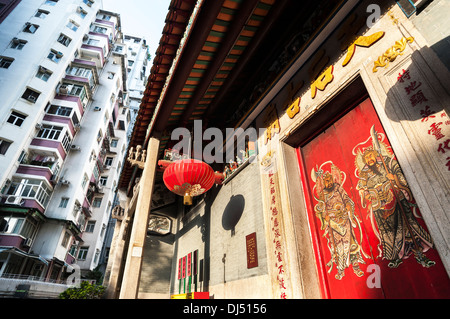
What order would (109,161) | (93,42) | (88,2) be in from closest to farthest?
(93,42), (88,2), (109,161)

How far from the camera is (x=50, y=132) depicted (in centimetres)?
1894

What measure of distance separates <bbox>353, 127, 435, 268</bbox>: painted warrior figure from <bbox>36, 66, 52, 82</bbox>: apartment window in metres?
23.7

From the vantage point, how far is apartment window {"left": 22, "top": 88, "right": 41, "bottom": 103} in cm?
1814

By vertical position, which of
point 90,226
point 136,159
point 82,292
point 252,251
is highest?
point 90,226

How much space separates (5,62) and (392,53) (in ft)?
81.8

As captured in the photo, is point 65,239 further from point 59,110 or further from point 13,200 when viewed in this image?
point 59,110

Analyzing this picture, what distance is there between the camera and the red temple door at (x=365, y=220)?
2320 mm

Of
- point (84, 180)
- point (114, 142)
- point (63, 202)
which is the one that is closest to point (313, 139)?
point (63, 202)

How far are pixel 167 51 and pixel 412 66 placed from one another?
3.87 m

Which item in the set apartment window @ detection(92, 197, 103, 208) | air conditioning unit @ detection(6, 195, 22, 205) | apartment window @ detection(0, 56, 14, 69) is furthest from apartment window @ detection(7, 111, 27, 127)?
apartment window @ detection(92, 197, 103, 208)

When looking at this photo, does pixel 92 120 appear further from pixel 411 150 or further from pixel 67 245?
pixel 411 150

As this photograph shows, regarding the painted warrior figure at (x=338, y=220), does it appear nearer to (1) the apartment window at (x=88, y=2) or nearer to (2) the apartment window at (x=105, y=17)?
(1) the apartment window at (x=88, y=2)

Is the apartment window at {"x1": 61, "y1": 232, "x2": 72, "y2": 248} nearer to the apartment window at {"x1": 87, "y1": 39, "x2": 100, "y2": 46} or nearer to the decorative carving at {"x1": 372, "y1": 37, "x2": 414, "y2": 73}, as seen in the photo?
the apartment window at {"x1": 87, "y1": 39, "x2": 100, "y2": 46}

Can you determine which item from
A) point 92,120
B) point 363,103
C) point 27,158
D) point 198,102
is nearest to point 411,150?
point 363,103
